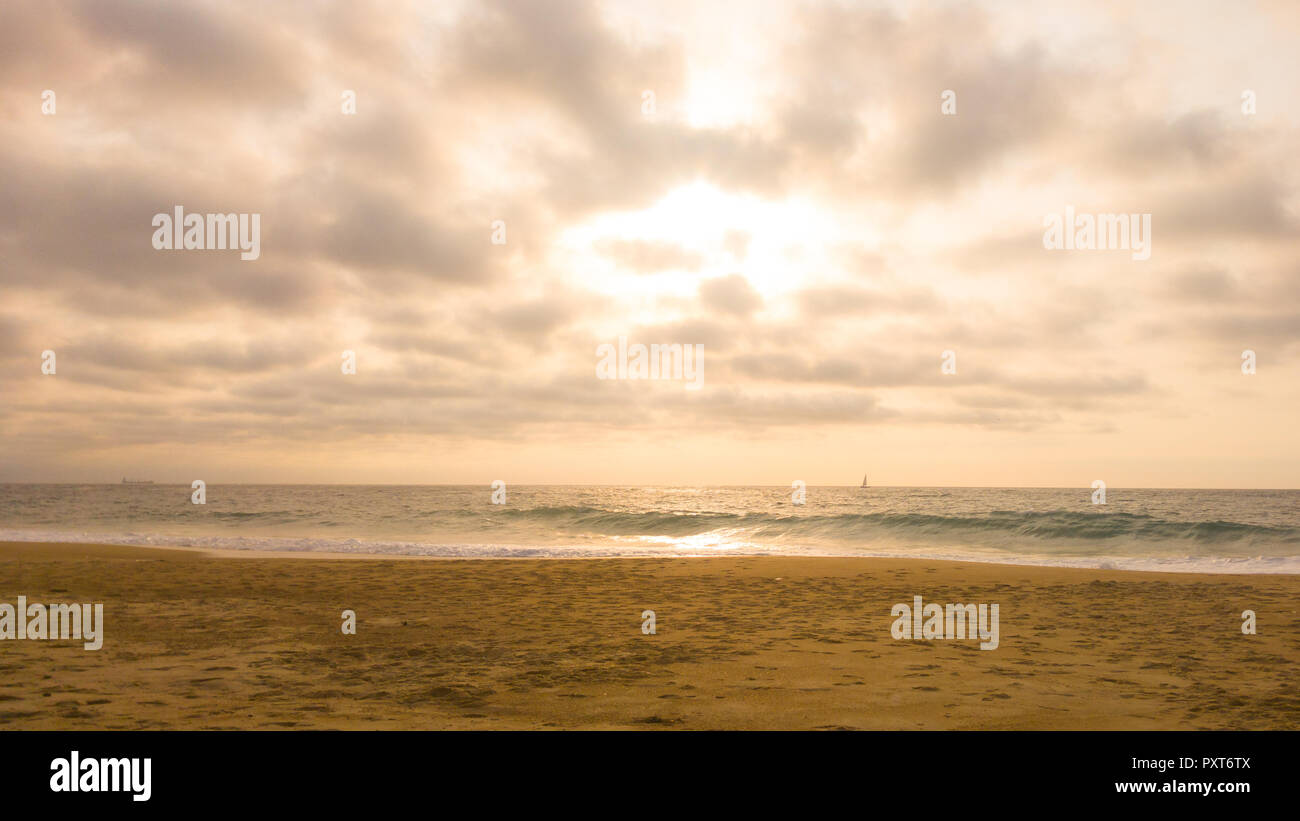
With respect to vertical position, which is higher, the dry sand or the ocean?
the dry sand

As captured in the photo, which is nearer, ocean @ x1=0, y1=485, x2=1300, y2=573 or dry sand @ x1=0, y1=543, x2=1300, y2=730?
dry sand @ x1=0, y1=543, x2=1300, y2=730

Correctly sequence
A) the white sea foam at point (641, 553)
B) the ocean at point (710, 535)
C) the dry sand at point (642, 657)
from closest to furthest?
the dry sand at point (642, 657) < the white sea foam at point (641, 553) < the ocean at point (710, 535)

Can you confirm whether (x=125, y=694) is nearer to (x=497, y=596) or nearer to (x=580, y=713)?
(x=580, y=713)

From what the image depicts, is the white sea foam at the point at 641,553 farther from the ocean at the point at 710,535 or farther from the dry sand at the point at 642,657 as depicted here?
the dry sand at the point at 642,657

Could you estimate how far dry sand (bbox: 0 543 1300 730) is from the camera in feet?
23.1

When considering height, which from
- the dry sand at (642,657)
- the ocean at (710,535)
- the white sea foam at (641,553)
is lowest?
the ocean at (710,535)

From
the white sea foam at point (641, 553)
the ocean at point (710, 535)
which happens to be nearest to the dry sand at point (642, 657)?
the white sea foam at point (641, 553)

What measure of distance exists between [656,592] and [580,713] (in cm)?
867

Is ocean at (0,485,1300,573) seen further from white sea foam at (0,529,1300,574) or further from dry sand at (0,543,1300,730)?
dry sand at (0,543,1300,730)

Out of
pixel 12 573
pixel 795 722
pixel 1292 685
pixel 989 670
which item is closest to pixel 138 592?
pixel 12 573

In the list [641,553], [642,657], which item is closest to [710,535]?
[641,553]

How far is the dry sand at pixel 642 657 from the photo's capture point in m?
7.05

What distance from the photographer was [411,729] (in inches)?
256

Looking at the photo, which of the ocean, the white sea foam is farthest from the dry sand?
the ocean
